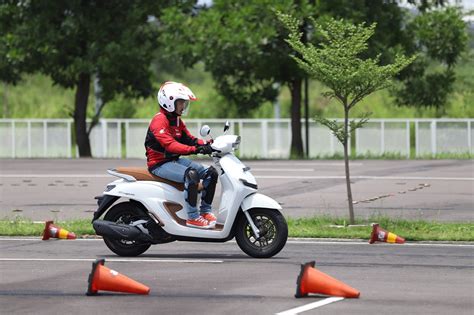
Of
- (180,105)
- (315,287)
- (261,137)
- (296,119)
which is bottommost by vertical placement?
(315,287)

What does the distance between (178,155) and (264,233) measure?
4.29 ft

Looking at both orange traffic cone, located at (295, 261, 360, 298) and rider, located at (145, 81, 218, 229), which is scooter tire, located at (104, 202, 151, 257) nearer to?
rider, located at (145, 81, 218, 229)

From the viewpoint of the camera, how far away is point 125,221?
15047 mm

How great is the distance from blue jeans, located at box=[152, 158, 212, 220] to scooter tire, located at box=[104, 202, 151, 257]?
19.3 inches

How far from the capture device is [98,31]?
42.1 metres

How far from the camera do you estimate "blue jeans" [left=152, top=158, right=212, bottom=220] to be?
1488 cm

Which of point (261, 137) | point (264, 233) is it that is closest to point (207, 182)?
point (264, 233)

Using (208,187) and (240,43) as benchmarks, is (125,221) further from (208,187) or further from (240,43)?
(240,43)

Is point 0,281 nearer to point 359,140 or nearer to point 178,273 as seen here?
point 178,273

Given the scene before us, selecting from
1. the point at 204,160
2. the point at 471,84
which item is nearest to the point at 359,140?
the point at 204,160

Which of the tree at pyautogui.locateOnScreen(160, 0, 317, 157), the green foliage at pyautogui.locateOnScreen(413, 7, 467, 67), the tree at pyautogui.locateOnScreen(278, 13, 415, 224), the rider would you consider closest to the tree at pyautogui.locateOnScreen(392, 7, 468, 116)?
the green foliage at pyautogui.locateOnScreen(413, 7, 467, 67)

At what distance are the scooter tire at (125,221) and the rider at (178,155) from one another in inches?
19.3

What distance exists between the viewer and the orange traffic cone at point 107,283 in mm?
11867

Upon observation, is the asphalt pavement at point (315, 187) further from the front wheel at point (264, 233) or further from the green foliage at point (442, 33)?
the front wheel at point (264, 233)
